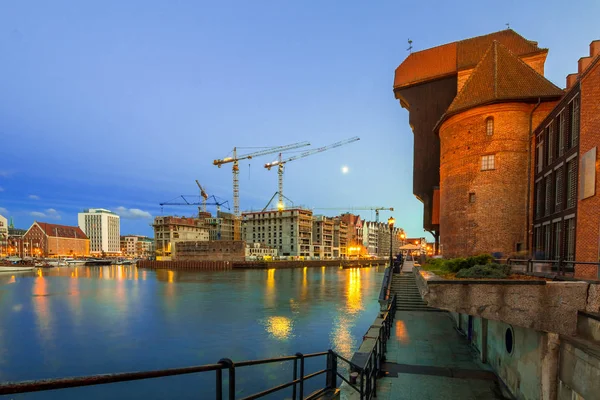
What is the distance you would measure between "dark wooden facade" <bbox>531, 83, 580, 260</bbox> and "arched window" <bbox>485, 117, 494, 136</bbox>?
7.65 feet

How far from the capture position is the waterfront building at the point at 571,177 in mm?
10523

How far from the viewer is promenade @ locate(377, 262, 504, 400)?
8211 millimetres

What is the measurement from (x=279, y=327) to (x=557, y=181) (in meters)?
18.2

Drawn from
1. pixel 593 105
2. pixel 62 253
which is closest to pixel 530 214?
pixel 593 105

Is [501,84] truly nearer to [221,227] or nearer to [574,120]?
[574,120]

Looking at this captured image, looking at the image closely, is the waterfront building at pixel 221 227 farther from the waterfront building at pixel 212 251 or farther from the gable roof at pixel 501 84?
the gable roof at pixel 501 84

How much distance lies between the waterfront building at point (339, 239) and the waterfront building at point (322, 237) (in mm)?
2657

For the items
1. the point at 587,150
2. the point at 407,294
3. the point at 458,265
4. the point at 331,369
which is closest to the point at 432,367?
the point at 458,265

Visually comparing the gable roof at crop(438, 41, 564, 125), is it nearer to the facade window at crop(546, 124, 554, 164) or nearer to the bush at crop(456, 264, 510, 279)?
the facade window at crop(546, 124, 554, 164)

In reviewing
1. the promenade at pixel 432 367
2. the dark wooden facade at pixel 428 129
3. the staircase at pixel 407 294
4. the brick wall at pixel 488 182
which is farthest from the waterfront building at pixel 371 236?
the promenade at pixel 432 367

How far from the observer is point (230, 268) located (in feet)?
305

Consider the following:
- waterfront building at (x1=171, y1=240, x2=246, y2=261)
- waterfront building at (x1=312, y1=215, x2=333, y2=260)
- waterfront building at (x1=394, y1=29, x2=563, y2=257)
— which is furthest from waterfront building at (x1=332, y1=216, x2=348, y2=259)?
waterfront building at (x1=394, y1=29, x2=563, y2=257)

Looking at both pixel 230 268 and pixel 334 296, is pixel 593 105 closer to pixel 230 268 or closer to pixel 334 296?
pixel 334 296

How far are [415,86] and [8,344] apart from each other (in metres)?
35.2
